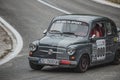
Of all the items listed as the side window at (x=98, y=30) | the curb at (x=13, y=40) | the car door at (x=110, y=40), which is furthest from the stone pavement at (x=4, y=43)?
the car door at (x=110, y=40)

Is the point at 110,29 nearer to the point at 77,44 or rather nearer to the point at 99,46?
the point at 99,46

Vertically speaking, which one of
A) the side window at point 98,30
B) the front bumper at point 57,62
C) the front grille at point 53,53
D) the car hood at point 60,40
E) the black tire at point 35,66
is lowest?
the black tire at point 35,66

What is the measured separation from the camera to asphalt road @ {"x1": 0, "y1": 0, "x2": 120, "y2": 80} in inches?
569

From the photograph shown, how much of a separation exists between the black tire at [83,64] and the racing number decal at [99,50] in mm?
465

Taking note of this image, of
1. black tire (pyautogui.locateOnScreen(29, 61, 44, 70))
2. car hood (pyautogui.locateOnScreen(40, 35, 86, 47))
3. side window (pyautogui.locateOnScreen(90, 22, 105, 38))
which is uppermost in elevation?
side window (pyautogui.locateOnScreen(90, 22, 105, 38))

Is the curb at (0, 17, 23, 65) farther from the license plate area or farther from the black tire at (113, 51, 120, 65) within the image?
the black tire at (113, 51, 120, 65)

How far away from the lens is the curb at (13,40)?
18.3 meters

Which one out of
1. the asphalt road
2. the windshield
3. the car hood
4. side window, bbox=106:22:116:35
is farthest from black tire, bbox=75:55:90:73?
side window, bbox=106:22:116:35

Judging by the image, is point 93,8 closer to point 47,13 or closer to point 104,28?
point 47,13

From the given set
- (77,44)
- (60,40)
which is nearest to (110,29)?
(77,44)

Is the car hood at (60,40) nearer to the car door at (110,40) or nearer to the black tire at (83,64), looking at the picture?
the black tire at (83,64)

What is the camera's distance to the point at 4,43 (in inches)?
838

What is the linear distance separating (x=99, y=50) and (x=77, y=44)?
127 cm

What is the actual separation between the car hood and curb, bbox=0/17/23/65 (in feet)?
7.33
